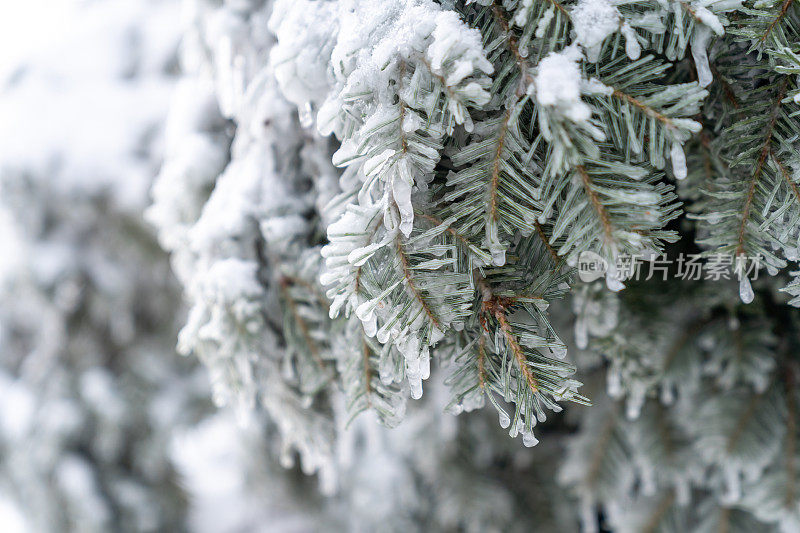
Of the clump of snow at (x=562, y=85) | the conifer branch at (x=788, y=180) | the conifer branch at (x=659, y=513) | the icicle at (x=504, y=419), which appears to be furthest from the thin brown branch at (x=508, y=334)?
the conifer branch at (x=659, y=513)

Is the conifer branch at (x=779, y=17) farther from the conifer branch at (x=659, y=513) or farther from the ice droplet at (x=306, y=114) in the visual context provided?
the conifer branch at (x=659, y=513)

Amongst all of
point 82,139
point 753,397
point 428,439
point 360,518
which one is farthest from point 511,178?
point 82,139

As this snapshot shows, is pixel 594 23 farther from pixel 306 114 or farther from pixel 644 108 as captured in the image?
pixel 306 114

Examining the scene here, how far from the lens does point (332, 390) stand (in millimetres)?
808

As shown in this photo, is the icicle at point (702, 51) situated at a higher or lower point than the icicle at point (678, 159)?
higher

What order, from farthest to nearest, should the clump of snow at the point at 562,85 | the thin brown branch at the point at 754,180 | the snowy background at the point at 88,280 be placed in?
the snowy background at the point at 88,280 → the thin brown branch at the point at 754,180 → the clump of snow at the point at 562,85

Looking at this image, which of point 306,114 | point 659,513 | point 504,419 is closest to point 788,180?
point 504,419

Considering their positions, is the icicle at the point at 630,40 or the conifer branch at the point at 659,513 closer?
the icicle at the point at 630,40

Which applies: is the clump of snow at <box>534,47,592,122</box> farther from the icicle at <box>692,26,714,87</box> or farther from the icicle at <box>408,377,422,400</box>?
the icicle at <box>408,377,422,400</box>

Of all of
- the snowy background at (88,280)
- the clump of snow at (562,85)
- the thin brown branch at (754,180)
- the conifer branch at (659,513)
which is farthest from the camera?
the snowy background at (88,280)

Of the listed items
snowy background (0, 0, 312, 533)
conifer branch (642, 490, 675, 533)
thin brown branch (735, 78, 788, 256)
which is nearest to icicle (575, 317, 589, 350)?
thin brown branch (735, 78, 788, 256)

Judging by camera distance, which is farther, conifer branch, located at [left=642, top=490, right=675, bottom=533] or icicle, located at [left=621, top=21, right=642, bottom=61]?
conifer branch, located at [left=642, top=490, right=675, bottom=533]

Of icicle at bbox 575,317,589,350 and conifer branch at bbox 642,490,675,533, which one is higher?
icicle at bbox 575,317,589,350

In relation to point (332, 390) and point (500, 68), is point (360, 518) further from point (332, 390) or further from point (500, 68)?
point (500, 68)
